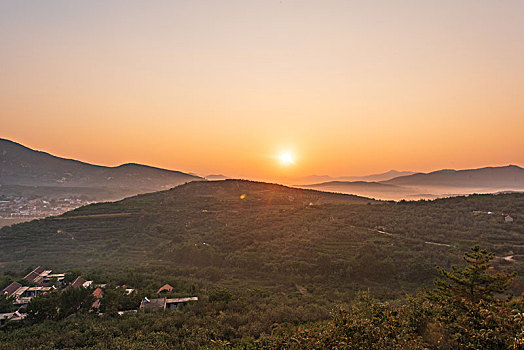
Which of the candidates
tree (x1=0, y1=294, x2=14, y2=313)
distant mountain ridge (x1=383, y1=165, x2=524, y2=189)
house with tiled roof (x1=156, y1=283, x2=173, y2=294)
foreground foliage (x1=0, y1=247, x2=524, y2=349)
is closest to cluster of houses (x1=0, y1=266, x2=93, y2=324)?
tree (x1=0, y1=294, x2=14, y2=313)

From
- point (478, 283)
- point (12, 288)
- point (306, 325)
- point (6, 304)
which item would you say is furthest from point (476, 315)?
point (12, 288)

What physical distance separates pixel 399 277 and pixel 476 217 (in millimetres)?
24132

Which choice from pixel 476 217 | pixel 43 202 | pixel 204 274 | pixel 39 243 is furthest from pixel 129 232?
pixel 43 202

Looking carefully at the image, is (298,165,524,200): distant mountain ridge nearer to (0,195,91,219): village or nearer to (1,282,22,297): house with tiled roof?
(0,195,91,219): village

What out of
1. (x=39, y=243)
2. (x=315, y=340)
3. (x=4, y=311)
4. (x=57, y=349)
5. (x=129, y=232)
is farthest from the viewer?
(x=129, y=232)

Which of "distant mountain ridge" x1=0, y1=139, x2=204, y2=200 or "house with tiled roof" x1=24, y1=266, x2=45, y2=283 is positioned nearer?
"house with tiled roof" x1=24, y1=266, x2=45, y2=283

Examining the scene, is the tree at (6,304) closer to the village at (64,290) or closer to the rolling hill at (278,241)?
the village at (64,290)

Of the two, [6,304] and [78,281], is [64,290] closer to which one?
[6,304]

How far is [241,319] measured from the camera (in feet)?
55.5

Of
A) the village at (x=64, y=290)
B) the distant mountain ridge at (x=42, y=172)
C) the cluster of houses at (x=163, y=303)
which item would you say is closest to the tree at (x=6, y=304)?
the village at (x=64, y=290)

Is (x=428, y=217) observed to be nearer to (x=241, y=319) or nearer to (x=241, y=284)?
(x=241, y=284)

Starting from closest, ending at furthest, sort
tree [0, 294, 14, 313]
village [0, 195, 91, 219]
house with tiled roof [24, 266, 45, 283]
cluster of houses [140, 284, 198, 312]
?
cluster of houses [140, 284, 198, 312] < tree [0, 294, 14, 313] < house with tiled roof [24, 266, 45, 283] < village [0, 195, 91, 219]

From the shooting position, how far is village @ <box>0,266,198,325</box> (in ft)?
64.2

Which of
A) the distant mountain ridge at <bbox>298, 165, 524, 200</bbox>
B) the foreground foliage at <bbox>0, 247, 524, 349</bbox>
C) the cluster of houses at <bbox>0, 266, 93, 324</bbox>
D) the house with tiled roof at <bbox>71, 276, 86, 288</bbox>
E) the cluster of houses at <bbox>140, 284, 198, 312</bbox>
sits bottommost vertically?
the cluster of houses at <bbox>0, 266, 93, 324</bbox>
